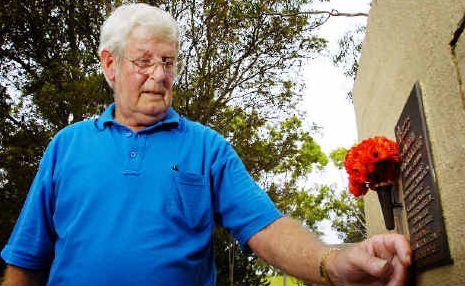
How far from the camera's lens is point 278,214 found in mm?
1571

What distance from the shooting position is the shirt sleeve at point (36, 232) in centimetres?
166

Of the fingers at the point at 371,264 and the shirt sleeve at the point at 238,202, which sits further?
the shirt sleeve at the point at 238,202

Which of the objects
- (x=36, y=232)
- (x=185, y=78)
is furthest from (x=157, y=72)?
(x=185, y=78)

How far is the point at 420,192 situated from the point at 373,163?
933mm

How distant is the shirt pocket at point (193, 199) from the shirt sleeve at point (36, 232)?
1.74 feet

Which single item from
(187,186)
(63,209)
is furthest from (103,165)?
(187,186)

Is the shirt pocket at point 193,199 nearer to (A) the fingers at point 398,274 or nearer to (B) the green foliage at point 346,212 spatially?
(A) the fingers at point 398,274

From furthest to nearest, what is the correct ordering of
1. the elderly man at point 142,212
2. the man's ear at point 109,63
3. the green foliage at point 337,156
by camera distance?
1. the green foliage at point 337,156
2. the man's ear at point 109,63
3. the elderly man at point 142,212

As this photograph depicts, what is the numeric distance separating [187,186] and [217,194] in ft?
0.43

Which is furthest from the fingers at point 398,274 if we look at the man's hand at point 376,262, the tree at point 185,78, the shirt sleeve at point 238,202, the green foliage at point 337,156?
the green foliage at point 337,156

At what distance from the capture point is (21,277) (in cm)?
168

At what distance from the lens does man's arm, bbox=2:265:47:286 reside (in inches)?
65.6

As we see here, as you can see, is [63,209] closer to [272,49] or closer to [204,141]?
[204,141]

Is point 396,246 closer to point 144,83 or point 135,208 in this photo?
point 135,208
